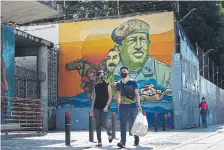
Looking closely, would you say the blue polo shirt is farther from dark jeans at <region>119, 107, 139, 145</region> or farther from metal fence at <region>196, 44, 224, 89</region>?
metal fence at <region>196, 44, 224, 89</region>

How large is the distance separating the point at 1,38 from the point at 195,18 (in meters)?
24.4

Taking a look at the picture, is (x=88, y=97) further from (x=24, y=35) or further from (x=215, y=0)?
(x=215, y=0)

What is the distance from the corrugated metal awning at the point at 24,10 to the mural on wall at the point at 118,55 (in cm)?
909

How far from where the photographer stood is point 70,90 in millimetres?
23750

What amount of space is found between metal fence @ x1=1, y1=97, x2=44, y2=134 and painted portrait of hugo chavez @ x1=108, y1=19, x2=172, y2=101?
23.1 feet

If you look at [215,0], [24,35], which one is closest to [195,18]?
[215,0]

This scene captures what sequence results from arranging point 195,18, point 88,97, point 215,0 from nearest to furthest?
point 88,97
point 195,18
point 215,0

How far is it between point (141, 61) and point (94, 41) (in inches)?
122

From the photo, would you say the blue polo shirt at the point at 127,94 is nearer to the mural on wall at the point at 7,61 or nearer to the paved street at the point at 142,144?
the paved street at the point at 142,144

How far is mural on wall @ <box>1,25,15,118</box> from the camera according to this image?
17.2 m

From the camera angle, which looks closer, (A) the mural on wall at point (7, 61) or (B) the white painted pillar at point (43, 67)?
(A) the mural on wall at point (7, 61)

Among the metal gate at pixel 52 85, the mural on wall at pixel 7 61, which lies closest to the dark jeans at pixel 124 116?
the mural on wall at pixel 7 61

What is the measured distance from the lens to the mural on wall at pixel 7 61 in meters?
17.2

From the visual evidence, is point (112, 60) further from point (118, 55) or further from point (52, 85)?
point (52, 85)
